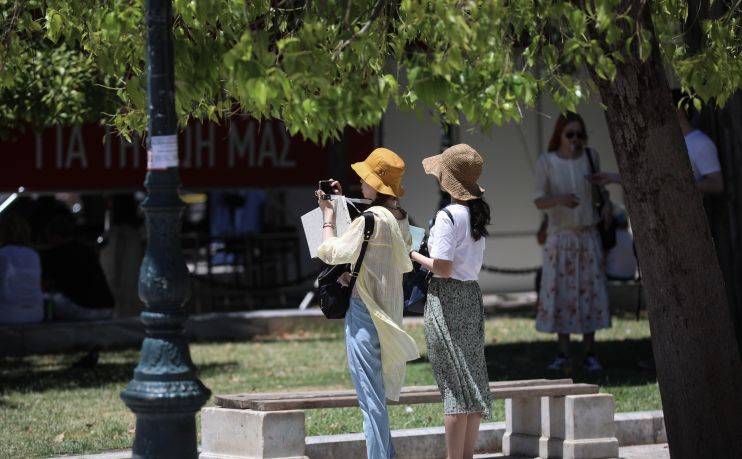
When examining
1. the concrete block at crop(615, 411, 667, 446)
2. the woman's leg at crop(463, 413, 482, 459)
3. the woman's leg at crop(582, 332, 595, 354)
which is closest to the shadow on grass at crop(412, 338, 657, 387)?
the woman's leg at crop(582, 332, 595, 354)

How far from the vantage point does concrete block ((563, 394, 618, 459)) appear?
7.48m

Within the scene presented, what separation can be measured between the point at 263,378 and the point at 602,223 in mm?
3112

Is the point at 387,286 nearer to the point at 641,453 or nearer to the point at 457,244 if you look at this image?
the point at 457,244

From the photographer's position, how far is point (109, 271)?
15.0 metres

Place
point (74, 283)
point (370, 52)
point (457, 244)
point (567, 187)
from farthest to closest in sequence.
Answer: point (74, 283) < point (567, 187) < point (457, 244) < point (370, 52)

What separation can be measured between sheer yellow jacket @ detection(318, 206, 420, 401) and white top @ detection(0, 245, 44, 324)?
6.55 m

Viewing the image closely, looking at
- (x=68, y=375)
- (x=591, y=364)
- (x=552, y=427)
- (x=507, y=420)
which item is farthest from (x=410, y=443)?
(x=68, y=375)

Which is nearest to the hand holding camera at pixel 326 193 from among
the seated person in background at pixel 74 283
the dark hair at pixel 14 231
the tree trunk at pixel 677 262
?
Answer: the tree trunk at pixel 677 262

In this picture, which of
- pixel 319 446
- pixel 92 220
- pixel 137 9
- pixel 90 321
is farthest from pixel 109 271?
pixel 137 9

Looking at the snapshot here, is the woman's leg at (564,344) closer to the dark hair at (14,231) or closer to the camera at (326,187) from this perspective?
the camera at (326,187)

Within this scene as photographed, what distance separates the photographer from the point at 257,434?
672 cm

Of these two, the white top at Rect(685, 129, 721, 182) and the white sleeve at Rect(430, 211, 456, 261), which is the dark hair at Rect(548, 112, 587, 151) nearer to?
the white top at Rect(685, 129, 721, 182)

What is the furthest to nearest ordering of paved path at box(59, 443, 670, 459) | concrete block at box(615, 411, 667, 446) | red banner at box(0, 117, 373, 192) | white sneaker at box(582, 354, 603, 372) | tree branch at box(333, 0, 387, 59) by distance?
red banner at box(0, 117, 373, 192) → white sneaker at box(582, 354, 603, 372) → concrete block at box(615, 411, 667, 446) → paved path at box(59, 443, 670, 459) → tree branch at box(333, 0, 387, 59)

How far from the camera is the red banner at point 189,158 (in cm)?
1494
